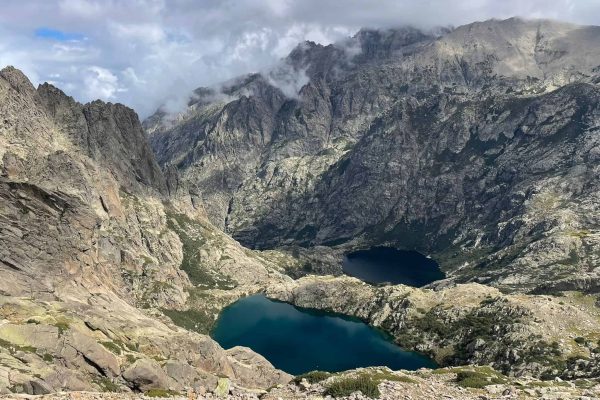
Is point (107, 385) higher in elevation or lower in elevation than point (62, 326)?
lower

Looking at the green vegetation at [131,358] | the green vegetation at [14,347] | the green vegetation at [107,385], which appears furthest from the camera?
the green vegetation at [131,358]

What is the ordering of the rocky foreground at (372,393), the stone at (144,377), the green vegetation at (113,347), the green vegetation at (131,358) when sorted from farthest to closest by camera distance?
the green vegetation at (113,347) → the green vegetation at (131,358) → the stone at (144,377) → the rocky foreground at (372,393)

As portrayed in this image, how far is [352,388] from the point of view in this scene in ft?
196

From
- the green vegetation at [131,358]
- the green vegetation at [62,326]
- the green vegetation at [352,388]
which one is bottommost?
the green vegetation at [352,388]

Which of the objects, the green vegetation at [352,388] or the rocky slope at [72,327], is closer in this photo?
the green vegetation at [352,388]

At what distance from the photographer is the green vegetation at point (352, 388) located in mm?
58509

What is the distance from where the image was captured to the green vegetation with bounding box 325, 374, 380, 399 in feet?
192

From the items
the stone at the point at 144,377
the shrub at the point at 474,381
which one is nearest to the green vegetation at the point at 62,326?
the stone at the point at 144,377

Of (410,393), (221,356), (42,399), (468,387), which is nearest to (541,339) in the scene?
(221,356)

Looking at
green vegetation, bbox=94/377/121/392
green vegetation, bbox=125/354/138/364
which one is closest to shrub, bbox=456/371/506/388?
green vegetation, bbox=94/377/121/392

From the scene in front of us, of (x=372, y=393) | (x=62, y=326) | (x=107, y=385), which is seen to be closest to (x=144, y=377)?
(x=107, y=385)

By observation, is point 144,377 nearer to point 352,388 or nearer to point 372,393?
point 352,388

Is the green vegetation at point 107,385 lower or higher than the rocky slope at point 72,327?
lower

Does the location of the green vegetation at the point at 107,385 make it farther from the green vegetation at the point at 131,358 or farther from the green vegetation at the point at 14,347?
the green vegetation at the point at 14,347
